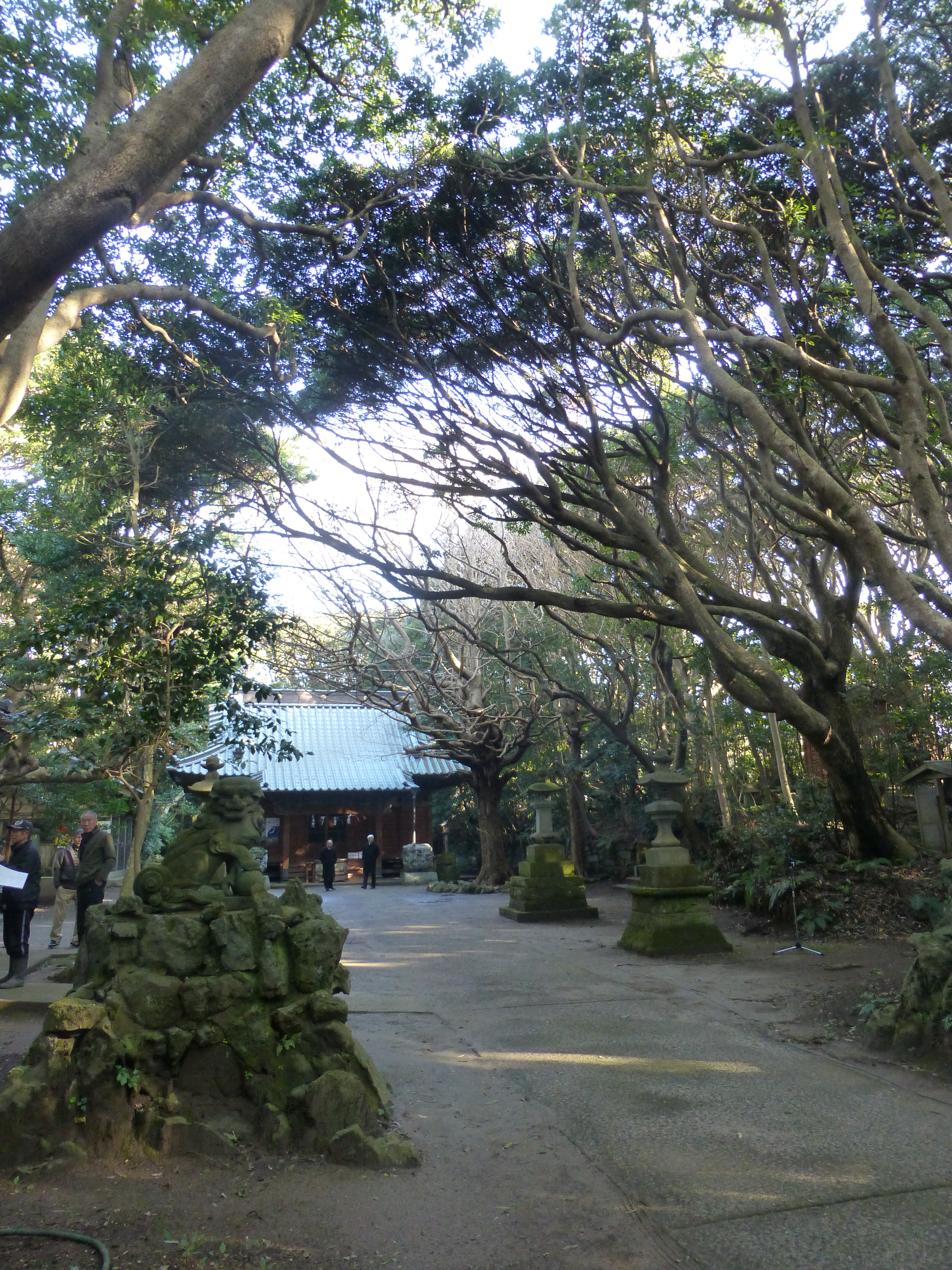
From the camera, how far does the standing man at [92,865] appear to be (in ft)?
29.9

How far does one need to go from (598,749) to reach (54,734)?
1344cm

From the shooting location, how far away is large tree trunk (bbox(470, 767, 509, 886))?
1989cm

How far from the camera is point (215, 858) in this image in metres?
5.07

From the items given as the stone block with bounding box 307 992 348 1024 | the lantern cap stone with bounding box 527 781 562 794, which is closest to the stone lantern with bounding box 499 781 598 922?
the lantern cap stone with bounding box 527 781 562 794

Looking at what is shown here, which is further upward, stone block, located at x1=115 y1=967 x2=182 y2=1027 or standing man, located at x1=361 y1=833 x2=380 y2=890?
stone block, located at x1=115 y1=967 x2=182 y2=1027

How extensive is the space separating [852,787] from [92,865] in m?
9.08

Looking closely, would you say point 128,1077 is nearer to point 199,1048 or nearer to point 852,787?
point 199,1048

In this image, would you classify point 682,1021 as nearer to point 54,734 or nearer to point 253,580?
point 253,580

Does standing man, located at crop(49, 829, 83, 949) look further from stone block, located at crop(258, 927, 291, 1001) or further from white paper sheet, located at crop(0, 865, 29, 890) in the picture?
stone block, located at crop(258, 927, 291, 1001)

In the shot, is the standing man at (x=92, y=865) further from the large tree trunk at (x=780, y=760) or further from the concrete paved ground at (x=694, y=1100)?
the large tree trunk at (x=780, y=760)

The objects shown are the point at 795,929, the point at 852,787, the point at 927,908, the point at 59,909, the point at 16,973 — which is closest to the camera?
the point at 16,973

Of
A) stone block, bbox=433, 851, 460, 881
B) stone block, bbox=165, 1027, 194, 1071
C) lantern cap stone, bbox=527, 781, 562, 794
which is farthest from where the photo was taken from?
stone block, bbox=433, 851, 460, 881

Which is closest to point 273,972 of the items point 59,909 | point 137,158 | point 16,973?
point 137,158

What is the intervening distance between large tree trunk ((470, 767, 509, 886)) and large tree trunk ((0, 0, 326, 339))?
1656 cm
